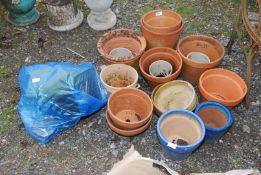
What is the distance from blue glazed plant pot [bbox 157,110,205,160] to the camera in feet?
9.22

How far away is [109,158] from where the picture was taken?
2.97 m

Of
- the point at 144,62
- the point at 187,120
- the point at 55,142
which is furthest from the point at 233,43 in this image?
the point at 55,142

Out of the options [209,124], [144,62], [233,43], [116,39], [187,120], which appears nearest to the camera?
[187,120]

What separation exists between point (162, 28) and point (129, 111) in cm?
97

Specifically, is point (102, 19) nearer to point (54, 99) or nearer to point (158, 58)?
point (158, 58)

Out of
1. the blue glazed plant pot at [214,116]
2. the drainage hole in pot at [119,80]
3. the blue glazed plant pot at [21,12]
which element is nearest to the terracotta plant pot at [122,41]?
the drainage hole in pot at [119,80]

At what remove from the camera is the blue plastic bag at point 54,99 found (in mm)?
2906

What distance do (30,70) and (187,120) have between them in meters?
1.57

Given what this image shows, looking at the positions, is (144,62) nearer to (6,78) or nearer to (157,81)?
(157,81)

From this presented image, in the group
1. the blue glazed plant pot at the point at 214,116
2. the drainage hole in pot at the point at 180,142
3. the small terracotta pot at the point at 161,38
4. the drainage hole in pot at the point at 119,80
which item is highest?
the small terracotta pot at the point at 161,38

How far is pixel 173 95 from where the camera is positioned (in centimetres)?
331

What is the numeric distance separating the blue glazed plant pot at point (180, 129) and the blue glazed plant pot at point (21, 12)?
2461 mm

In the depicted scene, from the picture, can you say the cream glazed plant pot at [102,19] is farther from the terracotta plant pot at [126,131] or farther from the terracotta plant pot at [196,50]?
the terracotta plant pot at [126,131]

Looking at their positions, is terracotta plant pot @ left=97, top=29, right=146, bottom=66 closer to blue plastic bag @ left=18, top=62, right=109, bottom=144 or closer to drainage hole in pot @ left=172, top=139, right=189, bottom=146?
blue plastic bag @ left=18, top=62, right=109, bottom=144
